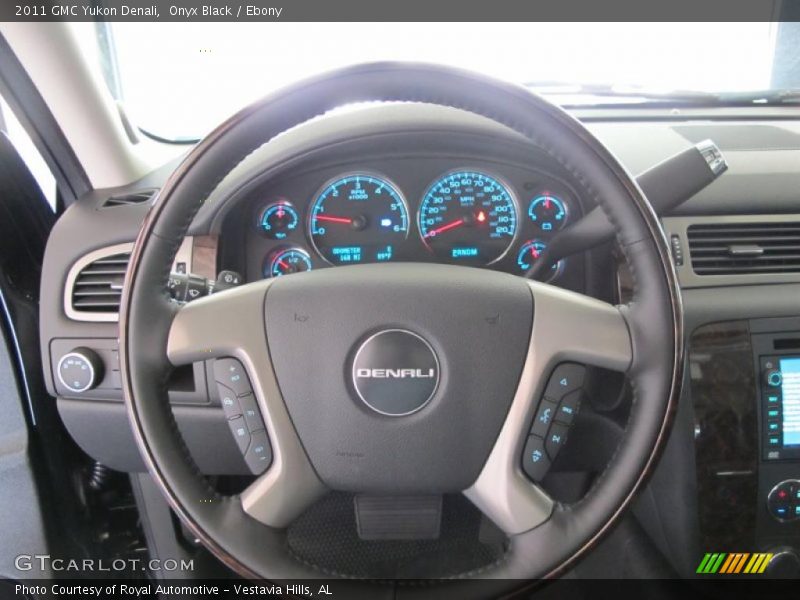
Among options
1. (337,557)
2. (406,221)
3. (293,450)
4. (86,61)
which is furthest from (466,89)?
(86,61)

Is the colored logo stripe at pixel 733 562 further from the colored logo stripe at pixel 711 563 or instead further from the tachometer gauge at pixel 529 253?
the tachometer gauge at pixel 529 253

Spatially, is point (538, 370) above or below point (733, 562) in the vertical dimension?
above

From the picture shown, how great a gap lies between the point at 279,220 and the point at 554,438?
82 centimetres

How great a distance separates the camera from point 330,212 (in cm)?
155

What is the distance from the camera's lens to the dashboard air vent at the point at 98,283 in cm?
149

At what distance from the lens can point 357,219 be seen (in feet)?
5.04

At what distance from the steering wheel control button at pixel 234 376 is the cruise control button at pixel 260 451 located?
0.06 meters

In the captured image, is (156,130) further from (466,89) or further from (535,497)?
(535,497)

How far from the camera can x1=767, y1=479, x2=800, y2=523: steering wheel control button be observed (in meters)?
1.48

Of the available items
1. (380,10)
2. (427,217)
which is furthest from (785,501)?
(380,10)

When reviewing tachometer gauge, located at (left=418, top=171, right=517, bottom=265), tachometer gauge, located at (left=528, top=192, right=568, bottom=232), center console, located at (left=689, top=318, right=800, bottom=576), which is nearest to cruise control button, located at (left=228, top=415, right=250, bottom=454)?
tachometer gauge, located at (left=418, top=171, right=517, bottom=265)

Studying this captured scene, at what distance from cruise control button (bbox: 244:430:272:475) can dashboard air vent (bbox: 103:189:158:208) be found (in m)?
0.76

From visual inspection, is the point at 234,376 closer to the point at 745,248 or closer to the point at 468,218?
the point at 468,218

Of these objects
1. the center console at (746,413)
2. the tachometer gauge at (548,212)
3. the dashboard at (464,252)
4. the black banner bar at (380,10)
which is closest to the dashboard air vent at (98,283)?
the dashboard at (464,252)
